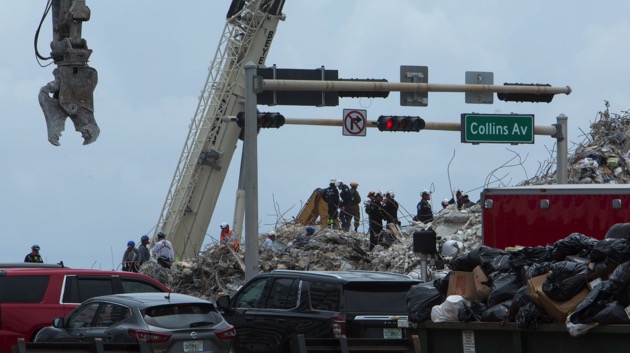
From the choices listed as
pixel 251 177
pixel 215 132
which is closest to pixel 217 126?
pixel 215 132

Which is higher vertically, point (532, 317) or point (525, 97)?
point (525, 97)

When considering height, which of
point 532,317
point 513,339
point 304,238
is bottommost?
point 513,339

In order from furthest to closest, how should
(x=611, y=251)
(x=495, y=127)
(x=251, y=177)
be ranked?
(x=495, y=127) < (x=251, y=177) < (x=611, y=251)

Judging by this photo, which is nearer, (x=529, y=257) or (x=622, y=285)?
(x=622, y=285)

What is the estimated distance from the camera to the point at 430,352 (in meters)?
12.4

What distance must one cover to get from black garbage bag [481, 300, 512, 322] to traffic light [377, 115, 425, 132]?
1676 cm

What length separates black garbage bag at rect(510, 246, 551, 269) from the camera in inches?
480

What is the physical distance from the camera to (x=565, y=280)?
11.1 metres

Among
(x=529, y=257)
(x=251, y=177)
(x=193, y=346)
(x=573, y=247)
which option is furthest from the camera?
(x=251, y=177)

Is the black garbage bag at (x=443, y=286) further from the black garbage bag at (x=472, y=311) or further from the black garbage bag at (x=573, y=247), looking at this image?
the black garbage bag at (x=573, y=247)

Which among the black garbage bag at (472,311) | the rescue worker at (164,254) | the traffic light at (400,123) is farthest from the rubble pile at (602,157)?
the black garbage bag at (472,311)

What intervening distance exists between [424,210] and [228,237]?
17.7ft

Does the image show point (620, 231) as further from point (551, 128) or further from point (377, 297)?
point (551, 128)

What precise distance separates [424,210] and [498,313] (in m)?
22.9
